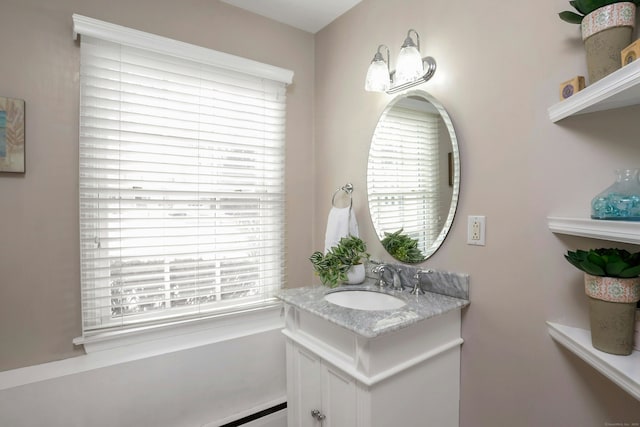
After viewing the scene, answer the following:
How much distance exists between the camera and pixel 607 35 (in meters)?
0.90

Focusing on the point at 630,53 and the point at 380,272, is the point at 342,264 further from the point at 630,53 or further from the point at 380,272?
the point at 630,53

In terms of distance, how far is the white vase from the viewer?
1.67 m

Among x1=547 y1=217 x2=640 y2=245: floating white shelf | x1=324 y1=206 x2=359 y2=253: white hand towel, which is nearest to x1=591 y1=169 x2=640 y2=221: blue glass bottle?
x1=547 y1=217 x2=640 y2=245: floating white shelf

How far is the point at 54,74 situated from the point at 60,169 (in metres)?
0.44

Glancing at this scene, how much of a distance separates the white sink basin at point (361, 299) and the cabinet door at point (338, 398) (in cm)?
35

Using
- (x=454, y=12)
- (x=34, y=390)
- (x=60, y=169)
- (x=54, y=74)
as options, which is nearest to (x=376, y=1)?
(x=454, y=12)

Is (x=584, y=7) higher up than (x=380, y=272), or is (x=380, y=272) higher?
(x=584, y=7)

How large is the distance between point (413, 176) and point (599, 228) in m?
0.82

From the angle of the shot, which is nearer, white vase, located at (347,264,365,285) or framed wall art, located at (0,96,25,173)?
framed wall art, located at (0,96,25,173)

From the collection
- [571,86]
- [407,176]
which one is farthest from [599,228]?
[407,176]

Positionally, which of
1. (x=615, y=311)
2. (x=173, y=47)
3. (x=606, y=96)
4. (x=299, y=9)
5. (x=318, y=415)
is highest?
(x=299, y=9)

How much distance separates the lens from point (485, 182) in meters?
1.33

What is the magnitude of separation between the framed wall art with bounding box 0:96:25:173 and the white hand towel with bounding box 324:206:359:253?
58.5 inches

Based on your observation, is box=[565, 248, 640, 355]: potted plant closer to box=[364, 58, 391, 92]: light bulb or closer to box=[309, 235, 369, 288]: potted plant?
box=[309, 235, 369, 288]: potted plant
